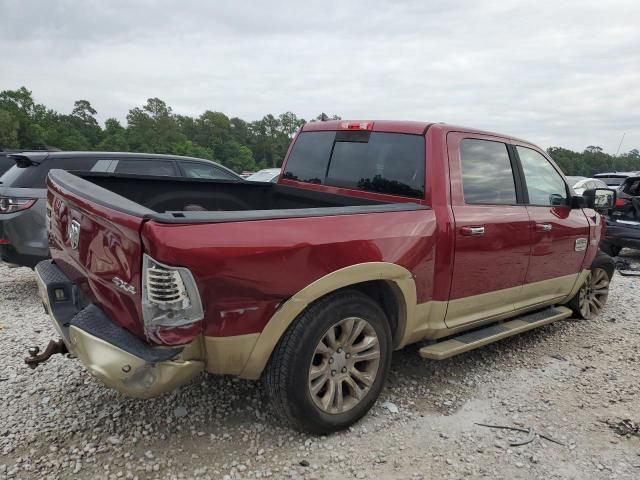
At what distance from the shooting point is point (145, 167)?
6285mm

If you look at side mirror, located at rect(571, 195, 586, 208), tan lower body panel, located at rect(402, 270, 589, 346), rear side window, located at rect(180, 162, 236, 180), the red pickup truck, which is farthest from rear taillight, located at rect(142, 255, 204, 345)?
rear side window, located at rect(180, 162, 236, 180)

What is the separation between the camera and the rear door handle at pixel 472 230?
314 centimetres

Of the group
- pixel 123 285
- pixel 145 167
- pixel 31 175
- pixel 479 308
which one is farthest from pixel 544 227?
pixel 31 175

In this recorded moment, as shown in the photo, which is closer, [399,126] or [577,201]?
[399,126]

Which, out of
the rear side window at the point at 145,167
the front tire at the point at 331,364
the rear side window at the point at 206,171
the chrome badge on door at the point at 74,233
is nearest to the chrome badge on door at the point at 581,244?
the front tire at the point at 331,364

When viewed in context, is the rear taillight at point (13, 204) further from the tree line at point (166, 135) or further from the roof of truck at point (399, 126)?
the tree line at point (166, 135)

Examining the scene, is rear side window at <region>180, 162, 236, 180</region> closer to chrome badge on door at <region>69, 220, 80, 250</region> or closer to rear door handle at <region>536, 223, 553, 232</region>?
chrome badge on door at <region>69, 220, 80, 250</region>

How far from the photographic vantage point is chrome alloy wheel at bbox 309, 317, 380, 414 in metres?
2.64

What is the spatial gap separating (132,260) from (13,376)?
2.00 m

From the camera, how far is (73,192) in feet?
8.61

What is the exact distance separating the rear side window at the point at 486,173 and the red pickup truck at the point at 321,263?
0.6 inches

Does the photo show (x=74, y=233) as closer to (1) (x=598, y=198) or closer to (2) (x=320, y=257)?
(2) (x=320, y=257)

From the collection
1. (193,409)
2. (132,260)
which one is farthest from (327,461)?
(132,260)

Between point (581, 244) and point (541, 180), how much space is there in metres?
0.80
